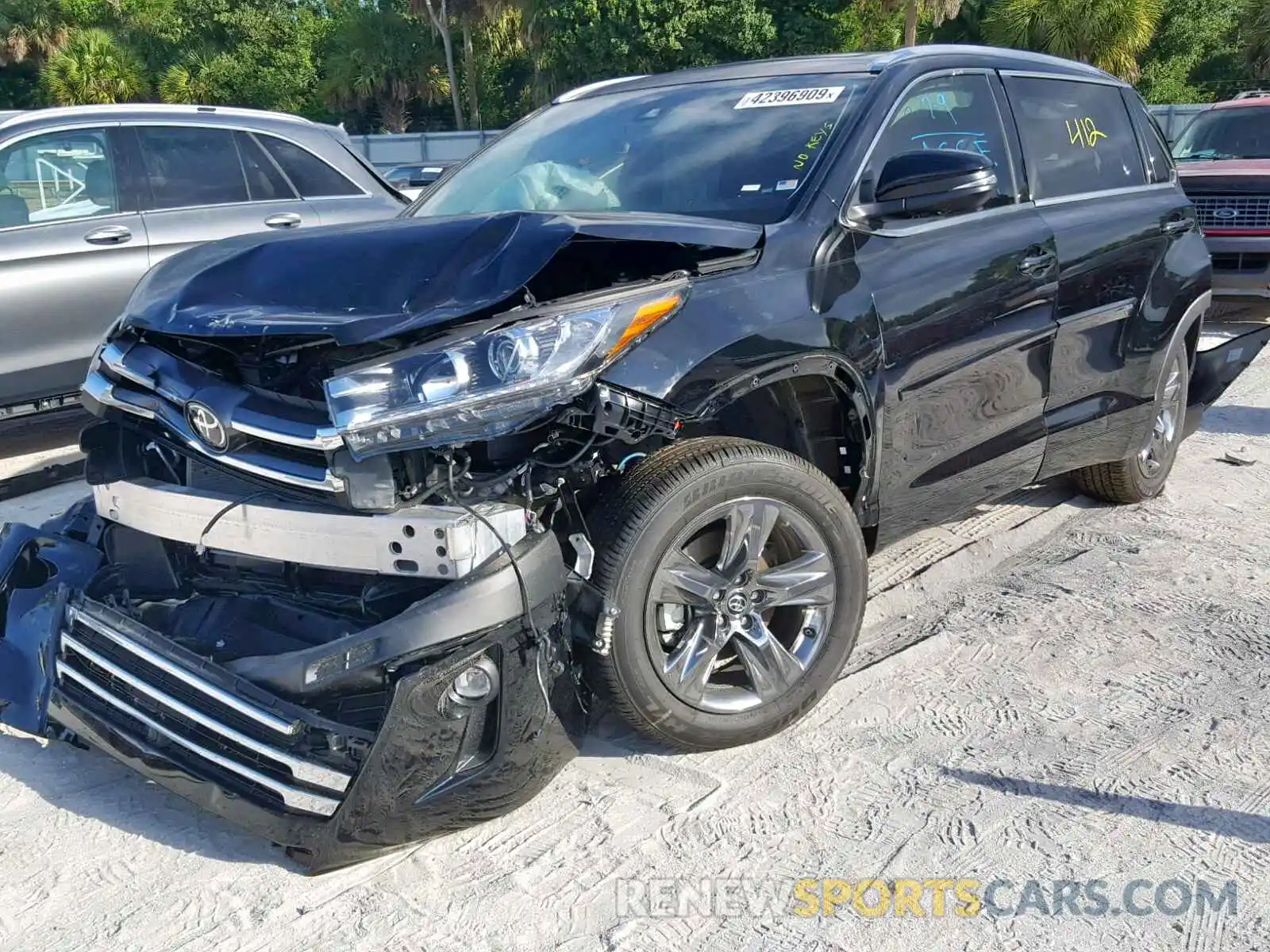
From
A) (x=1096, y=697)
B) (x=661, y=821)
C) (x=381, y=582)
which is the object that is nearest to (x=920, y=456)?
(x=1096, y=697)

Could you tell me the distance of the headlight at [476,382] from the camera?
8.12 ft

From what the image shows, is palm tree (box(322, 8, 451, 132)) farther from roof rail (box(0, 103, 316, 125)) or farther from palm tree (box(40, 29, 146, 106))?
roof rail (box(0, 103, 316, 125))

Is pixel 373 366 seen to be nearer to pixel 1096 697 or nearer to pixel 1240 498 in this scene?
pixel 1096 697

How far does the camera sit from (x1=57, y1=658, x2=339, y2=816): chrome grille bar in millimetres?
2473

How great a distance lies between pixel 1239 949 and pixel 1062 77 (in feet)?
11.5

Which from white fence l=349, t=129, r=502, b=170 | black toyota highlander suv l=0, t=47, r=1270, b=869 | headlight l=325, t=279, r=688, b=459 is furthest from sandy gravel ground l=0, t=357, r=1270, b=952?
white fence l=349, t=129, r=502, b=170

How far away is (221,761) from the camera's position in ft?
8.43

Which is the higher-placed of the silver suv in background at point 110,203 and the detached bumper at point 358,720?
the silver suv in background at point 110,203

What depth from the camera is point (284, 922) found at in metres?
2.51

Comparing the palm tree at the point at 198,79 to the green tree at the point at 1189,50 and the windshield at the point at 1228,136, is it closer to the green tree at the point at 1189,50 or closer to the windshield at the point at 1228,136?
the green tree at the point at 1189,50

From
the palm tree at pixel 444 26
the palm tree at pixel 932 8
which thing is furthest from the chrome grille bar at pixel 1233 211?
the palm tree at pixel 444 26

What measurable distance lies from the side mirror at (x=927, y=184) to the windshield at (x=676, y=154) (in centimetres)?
22

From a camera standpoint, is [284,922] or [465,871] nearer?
[284,922]

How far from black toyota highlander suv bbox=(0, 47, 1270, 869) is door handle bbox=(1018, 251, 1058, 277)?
20 millimetres
